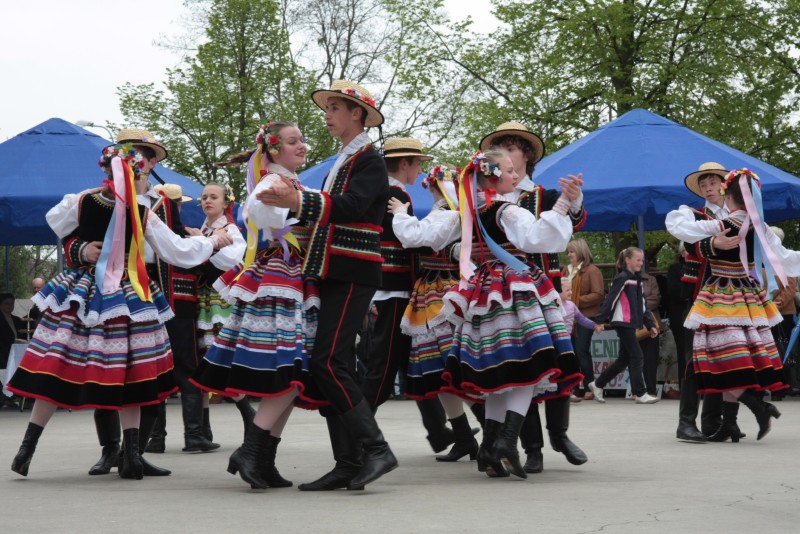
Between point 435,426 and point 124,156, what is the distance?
8.36 ft

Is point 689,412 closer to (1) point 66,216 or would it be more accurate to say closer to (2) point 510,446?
(2) point 510,446

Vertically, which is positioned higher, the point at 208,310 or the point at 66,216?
the point at 66,216

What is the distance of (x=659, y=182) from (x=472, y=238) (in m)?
7.15

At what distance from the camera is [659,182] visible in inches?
509

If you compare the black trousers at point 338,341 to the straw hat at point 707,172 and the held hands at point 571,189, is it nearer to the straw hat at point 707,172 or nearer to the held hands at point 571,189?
the held hands at point 571,189

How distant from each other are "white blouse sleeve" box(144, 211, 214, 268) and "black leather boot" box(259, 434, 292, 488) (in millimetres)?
1145

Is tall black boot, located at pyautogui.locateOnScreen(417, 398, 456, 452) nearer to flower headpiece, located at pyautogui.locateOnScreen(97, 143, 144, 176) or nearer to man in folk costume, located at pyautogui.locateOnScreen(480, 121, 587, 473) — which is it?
man in folk costume, located at pyautogui.locateOnScreen(480, 121, 587, 473)

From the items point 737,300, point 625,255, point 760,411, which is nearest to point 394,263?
point 737,300

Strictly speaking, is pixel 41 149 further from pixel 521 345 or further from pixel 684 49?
pixel 684 49

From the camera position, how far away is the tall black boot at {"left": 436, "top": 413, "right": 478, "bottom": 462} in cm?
729

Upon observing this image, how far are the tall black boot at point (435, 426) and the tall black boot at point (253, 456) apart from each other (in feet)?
6.62

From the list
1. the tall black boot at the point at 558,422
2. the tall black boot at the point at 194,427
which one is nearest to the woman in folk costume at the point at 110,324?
the tall black boot at the point at 194,427

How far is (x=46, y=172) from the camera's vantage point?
12789 mm

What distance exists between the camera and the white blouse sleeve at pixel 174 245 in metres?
6.28
